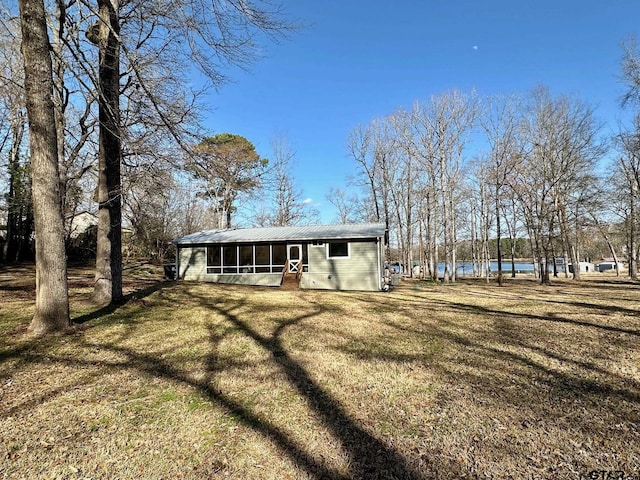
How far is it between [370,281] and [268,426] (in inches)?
434

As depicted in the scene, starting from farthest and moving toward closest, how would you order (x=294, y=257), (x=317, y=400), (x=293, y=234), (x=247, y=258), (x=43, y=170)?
(x=247, y=258), (x=293, y=234), (x=294, y=257), (x=43, y=170), (x=317, y=400)

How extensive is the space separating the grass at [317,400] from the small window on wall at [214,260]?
396 inches

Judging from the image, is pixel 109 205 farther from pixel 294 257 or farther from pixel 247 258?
pixel 247 258

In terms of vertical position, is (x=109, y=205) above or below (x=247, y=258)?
above

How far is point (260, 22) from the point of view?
18.7ft

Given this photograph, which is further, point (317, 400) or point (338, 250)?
point (338, 250)

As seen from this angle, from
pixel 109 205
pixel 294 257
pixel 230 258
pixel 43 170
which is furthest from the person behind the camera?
pixel 230 258

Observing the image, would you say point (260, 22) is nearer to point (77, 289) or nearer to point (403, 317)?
point (403, 317)

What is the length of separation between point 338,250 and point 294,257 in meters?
2.13

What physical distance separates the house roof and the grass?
25.1 feet

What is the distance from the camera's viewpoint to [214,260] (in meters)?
16.3

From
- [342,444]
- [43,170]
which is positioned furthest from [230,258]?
[342,444]

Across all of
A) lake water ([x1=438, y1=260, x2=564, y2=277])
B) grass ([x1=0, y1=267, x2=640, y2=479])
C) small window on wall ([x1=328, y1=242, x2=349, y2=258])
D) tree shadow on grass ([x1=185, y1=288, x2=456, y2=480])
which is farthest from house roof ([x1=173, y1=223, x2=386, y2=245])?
lake water ([x1=438, y1=260, x2=564, y2=277])

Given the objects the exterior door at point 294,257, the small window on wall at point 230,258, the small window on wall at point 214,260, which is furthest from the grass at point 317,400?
the small window on wall at point 214,260
